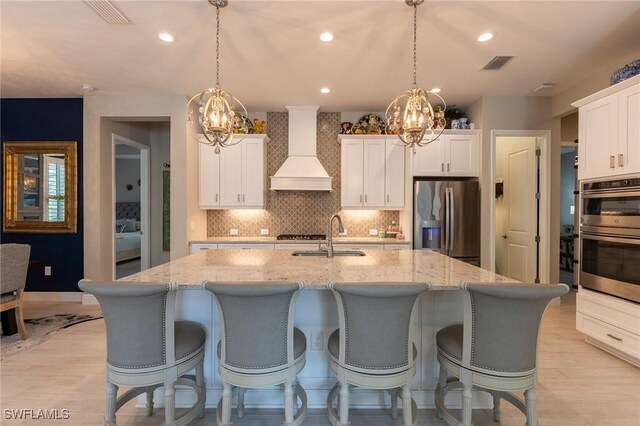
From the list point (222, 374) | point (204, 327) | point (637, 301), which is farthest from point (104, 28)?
point (637, 301)

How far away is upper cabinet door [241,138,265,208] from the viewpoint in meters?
4.54

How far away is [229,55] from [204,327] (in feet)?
8.39

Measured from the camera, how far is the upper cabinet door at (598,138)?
2.72 m

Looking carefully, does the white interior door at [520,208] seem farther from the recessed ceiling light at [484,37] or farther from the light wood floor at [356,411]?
the recessed ceiling light at [484,37]

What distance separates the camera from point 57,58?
318 centimetres

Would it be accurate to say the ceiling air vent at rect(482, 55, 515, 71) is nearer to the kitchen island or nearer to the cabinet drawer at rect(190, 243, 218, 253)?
the kitchen island

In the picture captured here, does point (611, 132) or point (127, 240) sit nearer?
point (611, 132)

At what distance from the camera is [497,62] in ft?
10.4

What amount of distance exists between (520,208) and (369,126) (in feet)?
8.47

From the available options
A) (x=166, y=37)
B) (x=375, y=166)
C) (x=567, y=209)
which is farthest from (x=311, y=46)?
(x=567, y=209)

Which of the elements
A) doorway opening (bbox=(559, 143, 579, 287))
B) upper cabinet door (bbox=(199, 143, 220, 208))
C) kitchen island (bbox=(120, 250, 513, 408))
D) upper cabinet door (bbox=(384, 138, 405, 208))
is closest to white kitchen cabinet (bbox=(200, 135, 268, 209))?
upper cabinet door (bbox=(199, 143, 220, 208))

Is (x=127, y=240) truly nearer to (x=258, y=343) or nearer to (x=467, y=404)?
(x=258, y=343)

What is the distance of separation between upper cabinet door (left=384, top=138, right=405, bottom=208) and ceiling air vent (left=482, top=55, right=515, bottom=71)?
1518 millimetres

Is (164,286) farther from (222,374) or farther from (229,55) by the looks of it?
(229,55)
